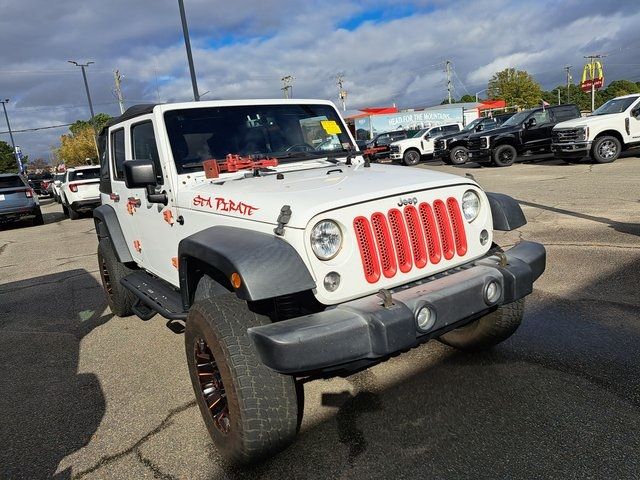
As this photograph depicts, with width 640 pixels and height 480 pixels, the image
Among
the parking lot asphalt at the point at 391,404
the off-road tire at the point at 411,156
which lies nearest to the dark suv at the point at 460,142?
the off-road tire at the point at 411,156

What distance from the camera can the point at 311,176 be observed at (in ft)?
11.0

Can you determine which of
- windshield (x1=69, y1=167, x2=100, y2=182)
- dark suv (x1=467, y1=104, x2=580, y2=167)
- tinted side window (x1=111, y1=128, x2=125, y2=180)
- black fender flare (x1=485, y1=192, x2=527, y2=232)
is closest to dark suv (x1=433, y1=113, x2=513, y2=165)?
dark suv (x1=467, y1=104, x2=580, y2=167)

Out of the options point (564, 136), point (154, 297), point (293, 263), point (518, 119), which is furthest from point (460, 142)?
point (293, 263)

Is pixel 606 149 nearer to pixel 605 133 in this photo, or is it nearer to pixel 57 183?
pixel 605 133

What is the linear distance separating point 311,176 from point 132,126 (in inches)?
69.5

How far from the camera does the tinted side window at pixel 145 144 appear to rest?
3.67m

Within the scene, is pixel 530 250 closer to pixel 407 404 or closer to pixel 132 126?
pixel 407 404

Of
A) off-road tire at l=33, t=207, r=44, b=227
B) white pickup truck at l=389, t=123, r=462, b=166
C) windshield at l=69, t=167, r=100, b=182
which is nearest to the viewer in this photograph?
off-road tire at l=33, t=207, r=44, b=227

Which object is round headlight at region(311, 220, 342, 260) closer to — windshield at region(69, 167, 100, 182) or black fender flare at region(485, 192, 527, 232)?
black fender flare at region(485, 192, 527, 232)

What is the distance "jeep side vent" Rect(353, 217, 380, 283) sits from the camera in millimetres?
2463

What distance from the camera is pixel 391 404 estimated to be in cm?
303

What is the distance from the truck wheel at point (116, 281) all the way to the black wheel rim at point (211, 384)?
2.26 meters

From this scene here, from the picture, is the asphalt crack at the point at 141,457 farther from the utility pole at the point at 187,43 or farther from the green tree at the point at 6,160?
the green tree at the point at 6,160

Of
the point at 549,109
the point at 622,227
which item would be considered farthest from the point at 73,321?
the point at 549,109
